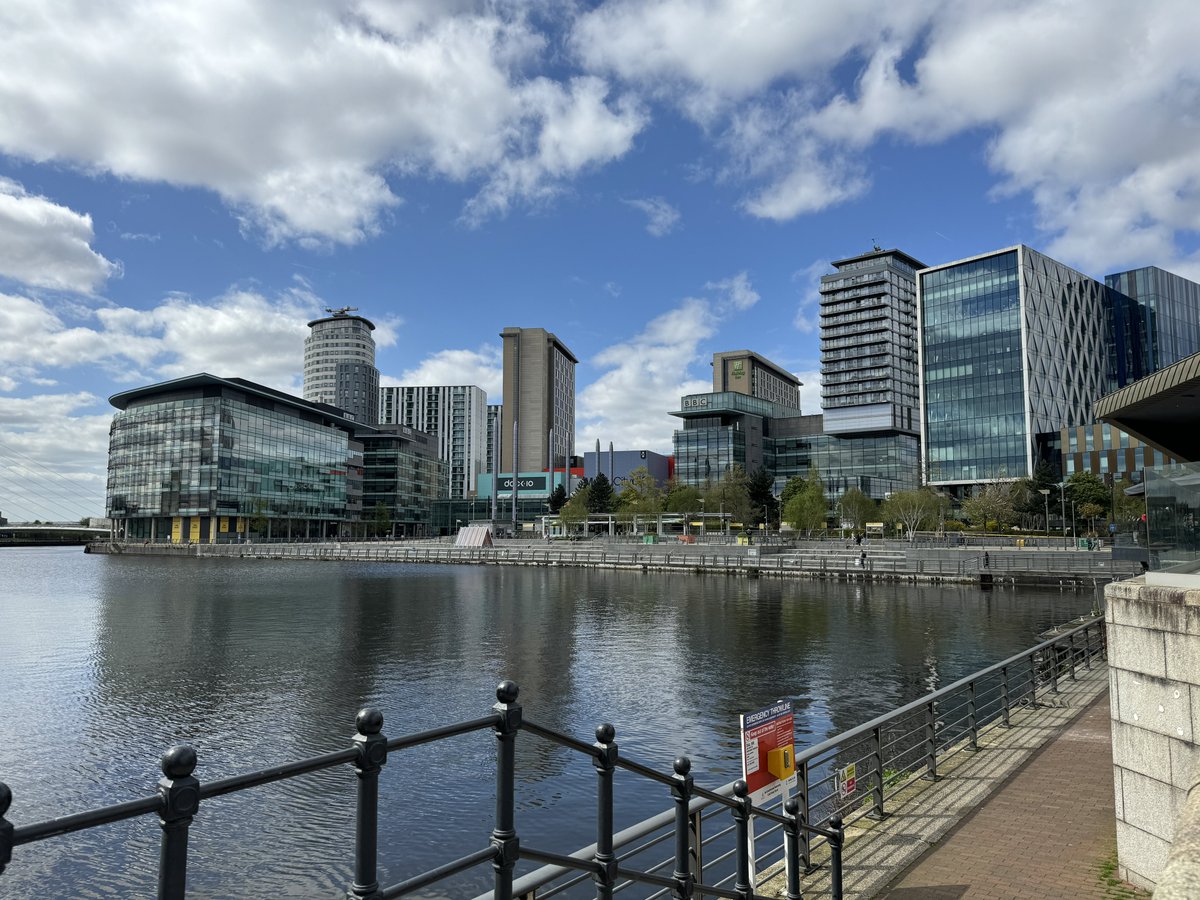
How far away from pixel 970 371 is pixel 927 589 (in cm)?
7872

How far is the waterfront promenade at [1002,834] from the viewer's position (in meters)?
8.37

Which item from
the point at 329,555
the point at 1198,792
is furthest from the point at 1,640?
the point at 329,555

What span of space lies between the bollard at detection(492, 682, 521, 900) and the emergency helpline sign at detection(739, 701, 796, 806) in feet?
15.6

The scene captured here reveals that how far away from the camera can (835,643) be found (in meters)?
33.3

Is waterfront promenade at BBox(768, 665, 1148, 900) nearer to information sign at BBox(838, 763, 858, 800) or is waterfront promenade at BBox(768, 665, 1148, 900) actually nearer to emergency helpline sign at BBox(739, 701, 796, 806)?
information sign at BBox(838, 763, 858, 800)

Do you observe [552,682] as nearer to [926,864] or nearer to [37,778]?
[37,778]

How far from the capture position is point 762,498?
139 m

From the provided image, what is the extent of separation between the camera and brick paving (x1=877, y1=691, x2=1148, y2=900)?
27.0 ft

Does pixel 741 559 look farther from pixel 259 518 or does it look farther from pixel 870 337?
pixel 870 337

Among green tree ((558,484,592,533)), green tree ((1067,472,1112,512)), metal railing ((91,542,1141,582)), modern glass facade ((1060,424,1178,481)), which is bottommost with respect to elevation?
metal railing ((91,542,1141,582))

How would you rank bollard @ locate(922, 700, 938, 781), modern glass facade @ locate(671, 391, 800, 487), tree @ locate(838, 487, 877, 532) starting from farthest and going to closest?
modern glass facade @ locate(671, 391, 800, 487)
tree @ locate(838, 487, 877, 532)
bollard @ locate(922, 700, 938, 781)

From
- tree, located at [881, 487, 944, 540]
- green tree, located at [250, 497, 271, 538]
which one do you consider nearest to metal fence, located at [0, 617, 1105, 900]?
tree, located at [881, 487, 944, 540]

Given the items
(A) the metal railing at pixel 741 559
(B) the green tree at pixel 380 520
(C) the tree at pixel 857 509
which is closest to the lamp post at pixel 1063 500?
(C) the tree at pixel 857 509

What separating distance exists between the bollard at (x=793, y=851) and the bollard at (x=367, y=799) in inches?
199
